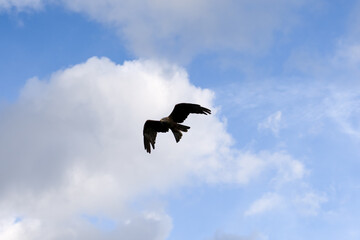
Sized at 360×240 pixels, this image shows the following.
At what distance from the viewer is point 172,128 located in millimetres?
20719

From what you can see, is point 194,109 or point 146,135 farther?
point 146,135

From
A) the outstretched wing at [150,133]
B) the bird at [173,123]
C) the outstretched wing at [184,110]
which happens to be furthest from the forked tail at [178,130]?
the outstretched wing at [150,133]

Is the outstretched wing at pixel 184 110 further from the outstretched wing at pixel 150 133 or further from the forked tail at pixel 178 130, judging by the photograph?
the outstretched wing at pixel 150 133

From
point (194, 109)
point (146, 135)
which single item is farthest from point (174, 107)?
point (146, 135)

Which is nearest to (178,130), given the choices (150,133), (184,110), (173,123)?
(173,123)

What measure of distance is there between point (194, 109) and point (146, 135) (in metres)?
2.83

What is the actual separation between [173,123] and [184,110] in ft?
2.46

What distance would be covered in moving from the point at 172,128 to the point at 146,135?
162 cm

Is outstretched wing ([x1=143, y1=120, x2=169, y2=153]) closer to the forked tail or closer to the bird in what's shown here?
the bird

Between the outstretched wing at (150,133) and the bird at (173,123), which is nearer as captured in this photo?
the bird at (173,123)

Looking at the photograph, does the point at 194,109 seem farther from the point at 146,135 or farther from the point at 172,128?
the point at 146,135

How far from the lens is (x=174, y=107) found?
2050cm

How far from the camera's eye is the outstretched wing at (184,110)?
66.3ft

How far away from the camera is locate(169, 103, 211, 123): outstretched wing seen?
66.3 ft
